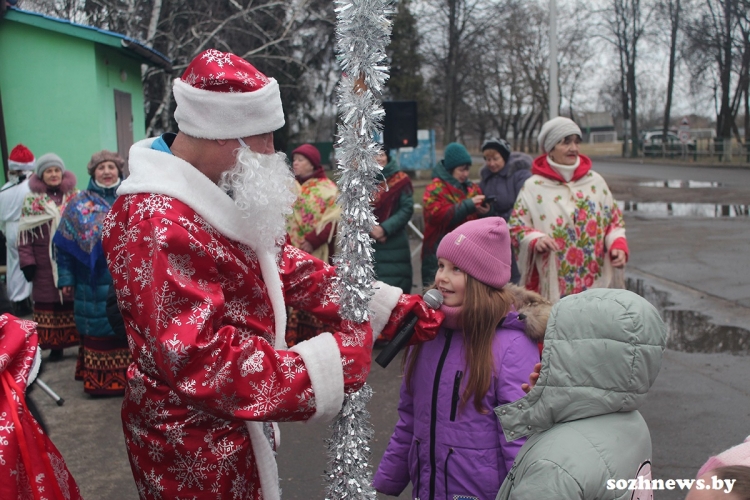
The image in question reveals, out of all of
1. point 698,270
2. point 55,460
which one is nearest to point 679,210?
point 698,270

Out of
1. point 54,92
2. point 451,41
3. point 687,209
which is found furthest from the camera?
point 451,41

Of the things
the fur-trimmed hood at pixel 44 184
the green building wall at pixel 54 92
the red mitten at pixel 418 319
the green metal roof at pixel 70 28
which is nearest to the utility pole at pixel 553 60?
the green metal roof at pixel 70 28

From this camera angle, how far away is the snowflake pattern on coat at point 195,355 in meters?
1.81

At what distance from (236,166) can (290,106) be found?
803 inches

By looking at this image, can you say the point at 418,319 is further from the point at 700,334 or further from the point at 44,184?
the point at 700,334

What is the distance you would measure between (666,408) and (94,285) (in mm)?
4275

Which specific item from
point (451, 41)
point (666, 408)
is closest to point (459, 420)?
point (666, 408)

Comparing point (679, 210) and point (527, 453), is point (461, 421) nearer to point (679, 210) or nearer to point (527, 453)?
point (527, 453)

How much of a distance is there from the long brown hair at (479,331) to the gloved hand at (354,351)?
67cm

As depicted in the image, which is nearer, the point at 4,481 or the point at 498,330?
the point at 4,481

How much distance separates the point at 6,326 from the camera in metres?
2.06

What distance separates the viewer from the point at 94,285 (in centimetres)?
566

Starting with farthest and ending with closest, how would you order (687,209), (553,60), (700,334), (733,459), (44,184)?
(687,209), (553,60), (700,334), (44,184), (733,459)

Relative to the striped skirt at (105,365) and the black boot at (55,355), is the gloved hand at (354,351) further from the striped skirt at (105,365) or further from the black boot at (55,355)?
the black boot at (55,355)
